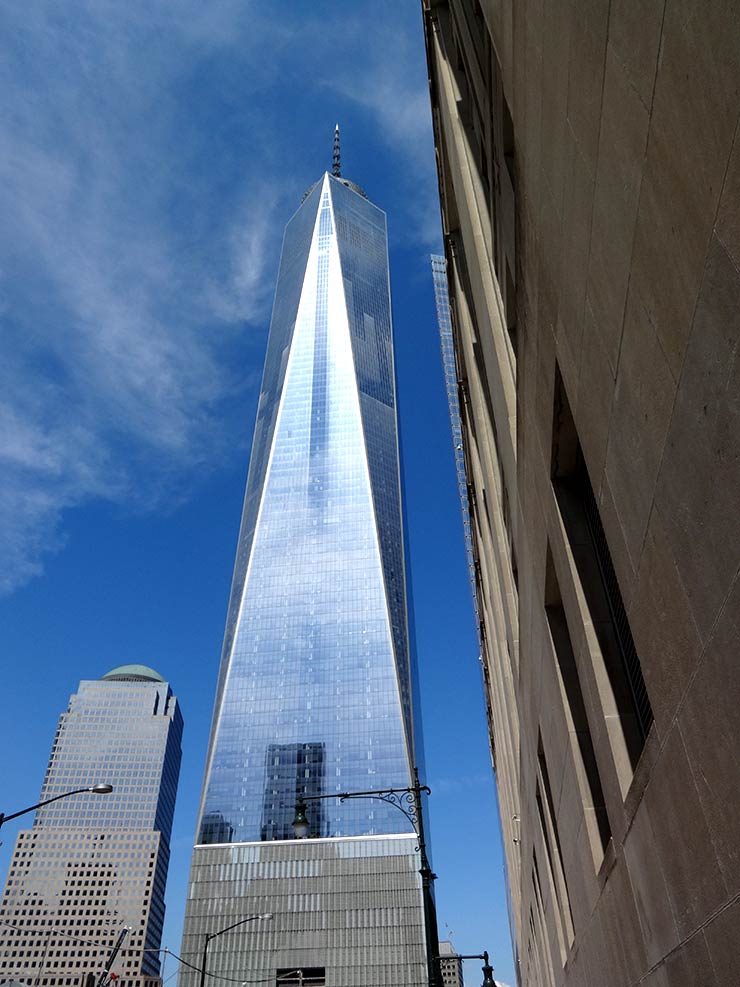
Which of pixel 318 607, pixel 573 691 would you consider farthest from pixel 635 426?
pixel 318 607

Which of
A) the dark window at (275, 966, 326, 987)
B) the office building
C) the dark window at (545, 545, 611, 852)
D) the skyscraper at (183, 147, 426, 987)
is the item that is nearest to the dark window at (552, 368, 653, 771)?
the office building

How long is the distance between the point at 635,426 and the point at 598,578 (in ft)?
12.9

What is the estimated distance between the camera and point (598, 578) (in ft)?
29.2

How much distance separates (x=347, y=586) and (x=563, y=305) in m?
158

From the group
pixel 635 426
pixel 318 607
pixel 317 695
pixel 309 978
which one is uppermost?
pixel 318 607

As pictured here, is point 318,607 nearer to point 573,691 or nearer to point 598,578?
point 573,691

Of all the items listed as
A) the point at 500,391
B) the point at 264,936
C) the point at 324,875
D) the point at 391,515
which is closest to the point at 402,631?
the point at 391,515

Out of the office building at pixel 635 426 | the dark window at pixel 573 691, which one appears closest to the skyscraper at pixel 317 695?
the dark window at pixel 573 691

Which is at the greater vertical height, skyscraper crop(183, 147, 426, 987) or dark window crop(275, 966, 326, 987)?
skyscraper crop(183, 147, 426, 987)

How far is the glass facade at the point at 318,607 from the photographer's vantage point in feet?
463

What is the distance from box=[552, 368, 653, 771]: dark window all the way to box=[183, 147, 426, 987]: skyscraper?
12978 centimetres

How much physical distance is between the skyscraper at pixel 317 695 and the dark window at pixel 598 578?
5109 inches

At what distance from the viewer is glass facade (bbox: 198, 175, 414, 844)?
463 feet

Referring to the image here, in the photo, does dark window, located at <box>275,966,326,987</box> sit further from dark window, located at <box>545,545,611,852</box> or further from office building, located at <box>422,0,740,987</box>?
dark window, located at <box>545,545,611,852</box>
